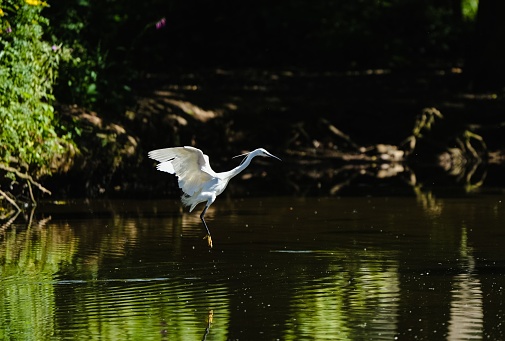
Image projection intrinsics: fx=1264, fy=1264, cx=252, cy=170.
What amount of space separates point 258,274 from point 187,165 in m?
2.74

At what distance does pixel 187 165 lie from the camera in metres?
13.9

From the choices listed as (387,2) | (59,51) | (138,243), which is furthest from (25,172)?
(387,2)

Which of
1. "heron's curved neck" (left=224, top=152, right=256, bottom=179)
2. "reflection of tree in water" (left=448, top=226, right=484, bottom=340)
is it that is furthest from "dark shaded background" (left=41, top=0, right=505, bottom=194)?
"reflection of tree in water" (left=448, top=226, right=484, bottom=340)

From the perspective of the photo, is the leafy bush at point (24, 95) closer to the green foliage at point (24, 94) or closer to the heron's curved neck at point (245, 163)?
the green foliage at point (24, 94)

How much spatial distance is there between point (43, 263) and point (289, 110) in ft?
55.7

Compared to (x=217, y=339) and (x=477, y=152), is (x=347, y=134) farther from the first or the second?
(x=217, y=339)

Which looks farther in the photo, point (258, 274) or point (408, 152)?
point (408, 152)

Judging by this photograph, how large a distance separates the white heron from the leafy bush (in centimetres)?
371

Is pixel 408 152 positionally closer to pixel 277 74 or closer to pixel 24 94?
pixel 277 74

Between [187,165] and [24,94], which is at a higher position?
[24,94]

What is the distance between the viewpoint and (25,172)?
18250 mm

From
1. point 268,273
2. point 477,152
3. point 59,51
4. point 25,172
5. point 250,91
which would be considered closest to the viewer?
point 268,273

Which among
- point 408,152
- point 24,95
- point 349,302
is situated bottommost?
point 349,302

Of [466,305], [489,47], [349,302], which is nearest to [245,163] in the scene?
[349,302]
